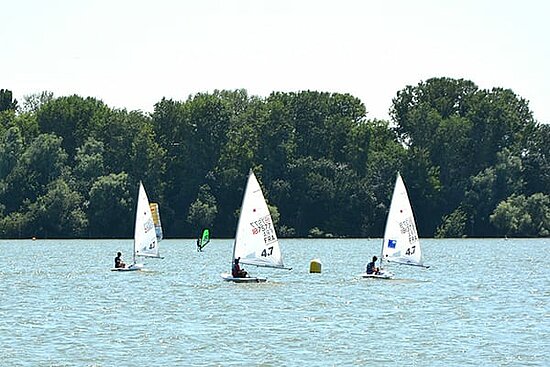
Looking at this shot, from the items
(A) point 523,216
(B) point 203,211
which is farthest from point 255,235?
(A) point 523,216

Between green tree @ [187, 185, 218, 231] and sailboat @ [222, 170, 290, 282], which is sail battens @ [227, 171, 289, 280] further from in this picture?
green tree @ [187, 185, 218, 231]

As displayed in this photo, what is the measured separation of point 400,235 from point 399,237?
0.40 feet

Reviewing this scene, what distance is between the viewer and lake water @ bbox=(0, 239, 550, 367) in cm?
3559

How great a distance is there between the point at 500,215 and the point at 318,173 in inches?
808

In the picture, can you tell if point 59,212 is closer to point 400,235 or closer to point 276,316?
point 400,235

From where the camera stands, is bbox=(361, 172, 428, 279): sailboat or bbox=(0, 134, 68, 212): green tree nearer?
bbox=(361, 172, 428, 279): sailboat

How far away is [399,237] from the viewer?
5984cm

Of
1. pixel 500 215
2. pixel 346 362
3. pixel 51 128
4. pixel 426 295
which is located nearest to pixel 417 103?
pixel 500 215

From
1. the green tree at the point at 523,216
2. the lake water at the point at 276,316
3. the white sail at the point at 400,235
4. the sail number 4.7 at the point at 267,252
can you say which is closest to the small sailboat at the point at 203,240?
the lake water at the point at 276,316

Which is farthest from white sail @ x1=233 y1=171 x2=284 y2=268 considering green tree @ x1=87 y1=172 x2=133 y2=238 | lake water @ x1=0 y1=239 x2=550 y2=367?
green tree @ x1=87 y1=172 x2=133 y2=238

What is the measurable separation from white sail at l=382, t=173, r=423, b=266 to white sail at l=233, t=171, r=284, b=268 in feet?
21.2

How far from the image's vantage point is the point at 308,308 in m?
48.9

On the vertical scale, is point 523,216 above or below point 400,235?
above

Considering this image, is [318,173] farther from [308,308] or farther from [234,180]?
[308,308]
